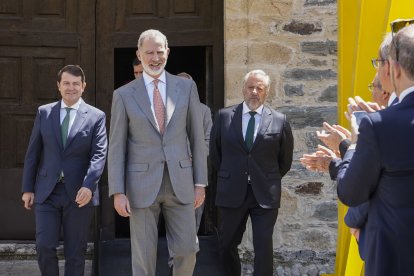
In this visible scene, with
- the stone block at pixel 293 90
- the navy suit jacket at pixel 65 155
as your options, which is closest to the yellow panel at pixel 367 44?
the navy suit jacket at pixel 65 155

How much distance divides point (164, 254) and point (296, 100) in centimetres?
184

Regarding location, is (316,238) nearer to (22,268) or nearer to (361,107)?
(22,268)

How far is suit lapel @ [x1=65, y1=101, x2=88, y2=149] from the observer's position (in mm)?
5688

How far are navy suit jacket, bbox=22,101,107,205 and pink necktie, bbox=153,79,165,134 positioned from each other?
2.72 ft

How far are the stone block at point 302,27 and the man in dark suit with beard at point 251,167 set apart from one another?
1029 millimetres

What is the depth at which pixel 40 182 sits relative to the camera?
5.64 metres

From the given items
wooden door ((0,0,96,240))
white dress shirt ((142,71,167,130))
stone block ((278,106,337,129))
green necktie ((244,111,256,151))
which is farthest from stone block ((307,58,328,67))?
white dress shirt ((142,71,167,130))

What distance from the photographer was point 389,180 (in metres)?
2.96

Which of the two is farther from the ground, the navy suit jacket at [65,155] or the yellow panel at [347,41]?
the yellow panel at [347,41]

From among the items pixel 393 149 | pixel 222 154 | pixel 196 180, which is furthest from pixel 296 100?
pixel 393 149

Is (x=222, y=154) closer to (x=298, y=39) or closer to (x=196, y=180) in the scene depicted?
(x=196, y=180)

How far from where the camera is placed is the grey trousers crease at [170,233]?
501cm

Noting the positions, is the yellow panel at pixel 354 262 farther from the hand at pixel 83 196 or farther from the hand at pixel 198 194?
the hand at pixel 83 196

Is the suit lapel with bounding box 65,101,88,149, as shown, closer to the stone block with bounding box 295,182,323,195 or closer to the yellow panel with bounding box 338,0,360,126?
the yellow panel with bounding box 338,0,360,126
